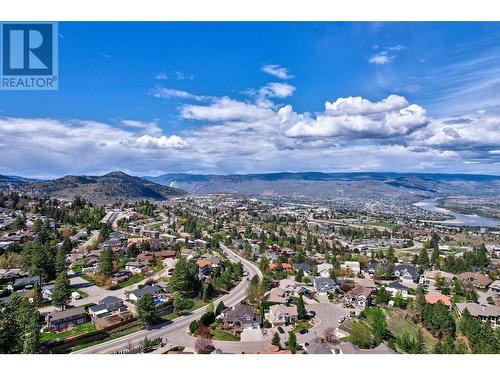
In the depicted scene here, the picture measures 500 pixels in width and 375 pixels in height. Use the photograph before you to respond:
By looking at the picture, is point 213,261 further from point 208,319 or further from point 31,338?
point 31,338

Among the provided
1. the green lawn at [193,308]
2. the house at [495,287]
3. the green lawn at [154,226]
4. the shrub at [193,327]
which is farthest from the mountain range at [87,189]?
the house at [495,287]

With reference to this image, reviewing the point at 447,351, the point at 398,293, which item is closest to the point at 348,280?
the point at 398,293

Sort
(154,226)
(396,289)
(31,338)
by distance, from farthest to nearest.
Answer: (154,226)
(396,289)
(31,338)

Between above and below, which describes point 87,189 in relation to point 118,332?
above

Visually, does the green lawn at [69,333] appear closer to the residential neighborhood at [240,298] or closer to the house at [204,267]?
the residential neighborhood at [240,298]

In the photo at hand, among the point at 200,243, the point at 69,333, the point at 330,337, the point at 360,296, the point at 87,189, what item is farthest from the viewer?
the point at 87,189

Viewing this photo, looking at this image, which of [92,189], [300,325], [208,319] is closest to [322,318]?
[300,325]
